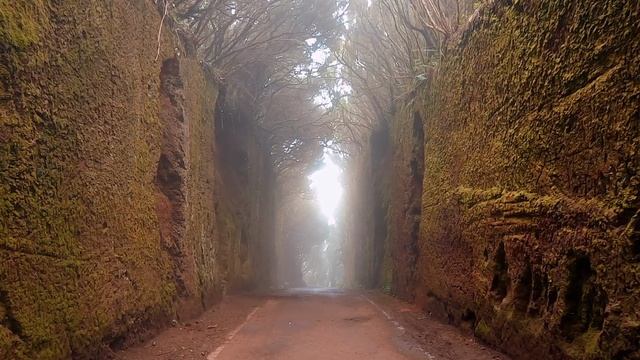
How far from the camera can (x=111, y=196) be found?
18.8 feet

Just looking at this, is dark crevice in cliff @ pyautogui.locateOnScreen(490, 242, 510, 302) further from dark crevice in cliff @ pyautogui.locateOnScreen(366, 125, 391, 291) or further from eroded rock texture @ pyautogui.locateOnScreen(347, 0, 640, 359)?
dark crevice in cliff @ pyautogui.locateOnScreen(366, 125, 391, 291)

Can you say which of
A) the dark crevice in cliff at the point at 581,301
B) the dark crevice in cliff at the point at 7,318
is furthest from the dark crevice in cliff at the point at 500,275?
the dark crevice in cliff at the point at 7,318

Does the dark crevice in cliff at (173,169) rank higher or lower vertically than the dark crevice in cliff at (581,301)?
higher

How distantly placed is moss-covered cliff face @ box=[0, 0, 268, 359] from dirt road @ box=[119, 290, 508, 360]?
0.58 metres

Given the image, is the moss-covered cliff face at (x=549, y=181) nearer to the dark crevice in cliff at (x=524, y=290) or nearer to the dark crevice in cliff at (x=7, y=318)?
the dark crevice in cliff at (x=524, y=290)

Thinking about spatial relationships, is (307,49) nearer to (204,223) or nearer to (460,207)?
(204,223)

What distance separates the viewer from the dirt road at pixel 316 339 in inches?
240

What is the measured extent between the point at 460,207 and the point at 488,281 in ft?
5.22

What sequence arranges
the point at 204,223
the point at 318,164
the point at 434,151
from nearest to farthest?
the point at 434,151, the point at 204,223, the point at 318,164

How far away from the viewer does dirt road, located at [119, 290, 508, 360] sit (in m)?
6.09

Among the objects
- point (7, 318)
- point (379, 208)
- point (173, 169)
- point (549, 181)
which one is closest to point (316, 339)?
point (173, 169)

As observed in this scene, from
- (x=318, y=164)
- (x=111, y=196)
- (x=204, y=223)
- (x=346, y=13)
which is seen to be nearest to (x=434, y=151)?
(x=204, y=223)

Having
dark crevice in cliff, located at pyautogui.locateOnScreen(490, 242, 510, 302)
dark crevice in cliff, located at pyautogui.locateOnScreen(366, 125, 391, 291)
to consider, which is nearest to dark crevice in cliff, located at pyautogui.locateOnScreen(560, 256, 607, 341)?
dark crevice in cliff, located at pyautogui.locateOnScreen(490, 242, 510, 302)

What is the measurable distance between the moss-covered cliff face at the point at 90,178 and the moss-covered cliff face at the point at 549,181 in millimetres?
4561
